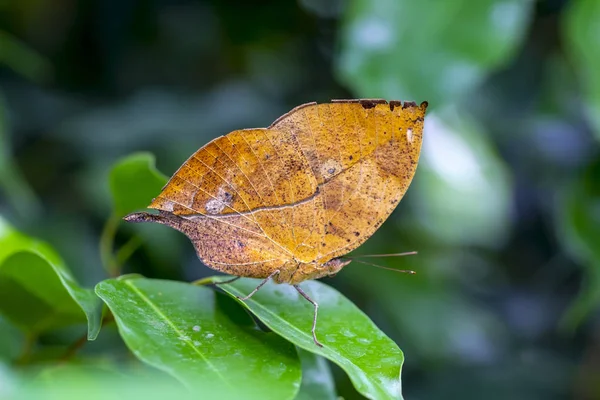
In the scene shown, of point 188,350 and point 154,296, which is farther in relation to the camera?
point 154,296

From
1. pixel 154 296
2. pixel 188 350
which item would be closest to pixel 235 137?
pixel 154 296

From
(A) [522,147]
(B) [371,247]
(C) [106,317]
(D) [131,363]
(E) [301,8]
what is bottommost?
(D) [131,363]

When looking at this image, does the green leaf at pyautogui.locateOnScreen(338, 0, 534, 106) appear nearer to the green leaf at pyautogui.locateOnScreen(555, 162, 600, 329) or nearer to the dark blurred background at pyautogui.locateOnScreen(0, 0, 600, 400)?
the dark blurred background at pyautogui.locateOnScreen(0, 0, 600, 400)

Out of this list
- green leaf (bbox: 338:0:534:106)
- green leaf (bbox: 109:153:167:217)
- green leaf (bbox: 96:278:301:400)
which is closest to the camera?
green leaf (bbox: 96:278:301:400)

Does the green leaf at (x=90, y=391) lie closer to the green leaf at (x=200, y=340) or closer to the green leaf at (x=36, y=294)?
the green leaf at (x=200, y=340)

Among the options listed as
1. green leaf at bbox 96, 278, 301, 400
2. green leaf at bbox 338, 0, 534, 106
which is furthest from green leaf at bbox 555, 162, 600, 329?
green leaf at bbox 96, 278, 301, 400

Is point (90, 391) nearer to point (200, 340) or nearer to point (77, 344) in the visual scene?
point (200, 340)

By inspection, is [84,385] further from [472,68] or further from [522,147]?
[522,147]

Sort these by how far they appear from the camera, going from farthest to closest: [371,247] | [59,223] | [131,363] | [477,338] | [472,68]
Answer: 1. [477,338]
2. [371,247]
3. [59,223]
4. [472,68]
5. [131,363]
